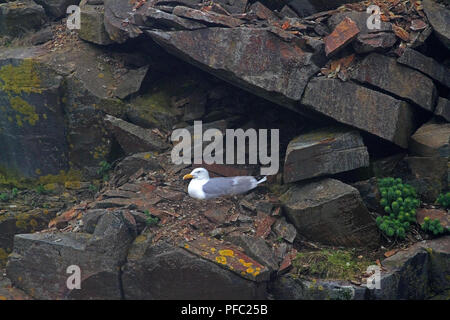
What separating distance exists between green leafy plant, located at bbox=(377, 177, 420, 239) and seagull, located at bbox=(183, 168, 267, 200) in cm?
212

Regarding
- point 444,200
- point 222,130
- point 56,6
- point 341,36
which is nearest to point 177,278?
point 222,130

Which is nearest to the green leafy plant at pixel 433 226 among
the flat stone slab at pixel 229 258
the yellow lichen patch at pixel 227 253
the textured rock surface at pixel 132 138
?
the flat stone slab at pixel 229 258

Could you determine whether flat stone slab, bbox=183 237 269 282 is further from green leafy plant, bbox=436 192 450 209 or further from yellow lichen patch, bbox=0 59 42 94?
yellow lichen patch, bbox=0 59 42 94

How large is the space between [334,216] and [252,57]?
128 inches

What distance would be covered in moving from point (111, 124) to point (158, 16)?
235cm

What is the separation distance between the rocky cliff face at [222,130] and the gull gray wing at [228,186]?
20cm

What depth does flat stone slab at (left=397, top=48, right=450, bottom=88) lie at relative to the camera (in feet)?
28.8

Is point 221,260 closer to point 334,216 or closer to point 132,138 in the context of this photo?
point 334,216

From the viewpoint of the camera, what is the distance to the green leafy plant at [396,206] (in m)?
7.80

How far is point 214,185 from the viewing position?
27.9 ft

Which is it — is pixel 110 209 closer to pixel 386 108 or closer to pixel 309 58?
pixel 309 58

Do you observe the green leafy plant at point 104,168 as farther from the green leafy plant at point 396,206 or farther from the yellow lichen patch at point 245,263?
the green leafy plant at point 396,206

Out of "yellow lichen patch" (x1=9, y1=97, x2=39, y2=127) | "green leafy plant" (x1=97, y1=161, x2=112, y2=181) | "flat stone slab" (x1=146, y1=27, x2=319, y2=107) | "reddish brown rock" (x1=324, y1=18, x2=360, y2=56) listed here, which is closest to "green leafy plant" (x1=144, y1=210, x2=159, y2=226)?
"green leafy plant" (x1=97, y1=161, x2=112, y2=181)

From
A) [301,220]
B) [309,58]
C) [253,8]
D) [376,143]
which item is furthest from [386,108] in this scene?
[253,8]
